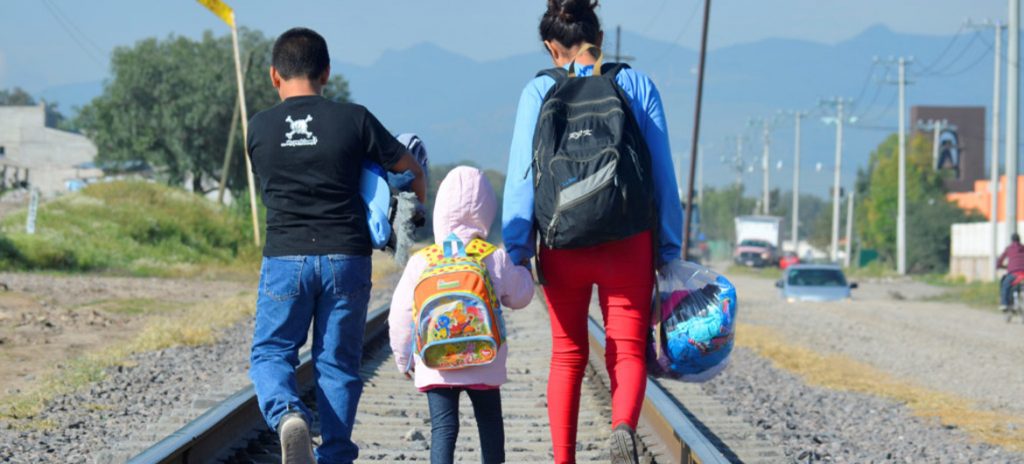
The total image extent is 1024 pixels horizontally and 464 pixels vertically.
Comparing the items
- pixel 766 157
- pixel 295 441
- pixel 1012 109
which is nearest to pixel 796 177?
pixel 766 157

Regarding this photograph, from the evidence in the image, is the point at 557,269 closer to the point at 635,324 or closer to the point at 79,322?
the point at 635,324

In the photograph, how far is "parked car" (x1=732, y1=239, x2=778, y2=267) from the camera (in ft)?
253

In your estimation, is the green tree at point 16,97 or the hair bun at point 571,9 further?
the green tree at point 16,97

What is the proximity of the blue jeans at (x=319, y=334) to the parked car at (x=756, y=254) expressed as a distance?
2868 inches

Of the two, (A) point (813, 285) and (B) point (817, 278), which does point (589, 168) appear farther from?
(B) point (817, 278)

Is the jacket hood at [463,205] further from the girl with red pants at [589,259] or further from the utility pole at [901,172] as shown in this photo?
the utility pole at [901,172]

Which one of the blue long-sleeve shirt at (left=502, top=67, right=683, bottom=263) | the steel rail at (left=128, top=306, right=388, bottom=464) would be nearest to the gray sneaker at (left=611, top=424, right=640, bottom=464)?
the blue long-sleeve shirt at (left=502, top=67, right=683, bottom=263)

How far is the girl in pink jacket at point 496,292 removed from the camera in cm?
518

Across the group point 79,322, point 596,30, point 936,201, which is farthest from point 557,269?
point 936,201

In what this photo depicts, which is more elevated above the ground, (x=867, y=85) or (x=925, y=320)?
(x=867, y=85)

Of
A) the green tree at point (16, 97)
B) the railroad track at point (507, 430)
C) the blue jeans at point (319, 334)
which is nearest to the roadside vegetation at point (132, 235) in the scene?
the railroad track at point (507, 430)

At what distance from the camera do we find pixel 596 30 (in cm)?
546

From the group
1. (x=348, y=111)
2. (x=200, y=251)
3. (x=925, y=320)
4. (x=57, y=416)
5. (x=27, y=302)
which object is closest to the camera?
(x=348, y=111)

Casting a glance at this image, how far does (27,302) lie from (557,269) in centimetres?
1404
